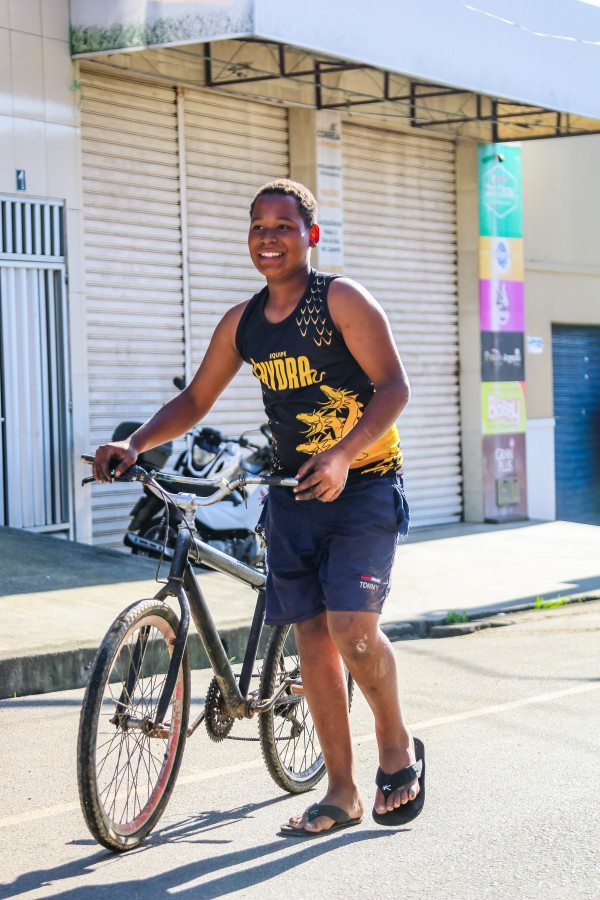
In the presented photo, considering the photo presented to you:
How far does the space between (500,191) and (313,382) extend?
12720mm

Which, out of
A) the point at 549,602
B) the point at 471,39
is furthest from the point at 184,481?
the point at 471,39

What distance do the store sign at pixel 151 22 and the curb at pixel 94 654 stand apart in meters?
4.87

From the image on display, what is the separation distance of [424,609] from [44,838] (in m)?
5.72

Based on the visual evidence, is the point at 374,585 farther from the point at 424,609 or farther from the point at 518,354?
the point at 518,354

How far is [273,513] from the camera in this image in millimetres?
4449

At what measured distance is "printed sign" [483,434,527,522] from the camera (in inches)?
638

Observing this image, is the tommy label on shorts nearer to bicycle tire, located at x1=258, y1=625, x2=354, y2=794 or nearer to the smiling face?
bicycle tire, located at x1=258, y1=625, x2=354, y2=794

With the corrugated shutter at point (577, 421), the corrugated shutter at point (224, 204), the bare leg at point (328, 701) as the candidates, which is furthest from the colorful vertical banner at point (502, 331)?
the bare leg at point (328, 701)

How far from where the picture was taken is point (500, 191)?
16453mm

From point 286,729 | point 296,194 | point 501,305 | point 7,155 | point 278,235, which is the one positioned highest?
point 7,155

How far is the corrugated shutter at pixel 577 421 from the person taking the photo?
1802cm

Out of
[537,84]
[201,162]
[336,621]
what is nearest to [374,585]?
[336,621]

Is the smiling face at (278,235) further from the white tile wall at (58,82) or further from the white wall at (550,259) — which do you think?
the white wall at (550,259)

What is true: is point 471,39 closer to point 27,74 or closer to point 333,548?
point 27,74
